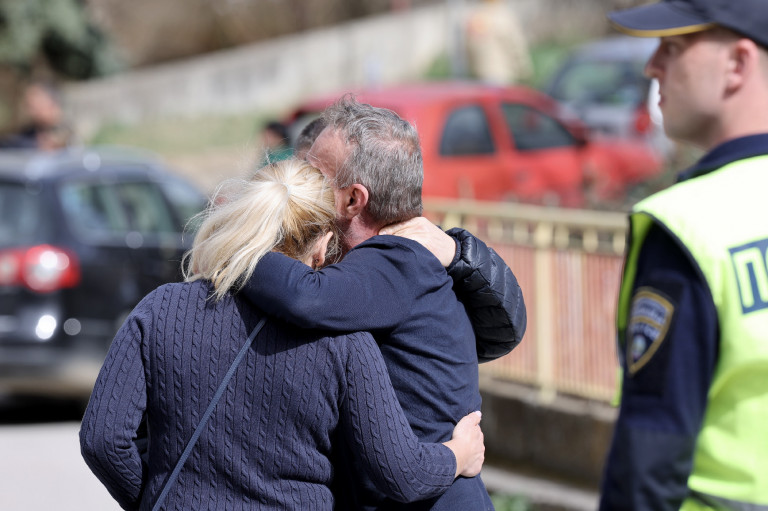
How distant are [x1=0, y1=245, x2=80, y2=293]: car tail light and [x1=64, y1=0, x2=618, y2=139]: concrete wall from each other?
12.8 m

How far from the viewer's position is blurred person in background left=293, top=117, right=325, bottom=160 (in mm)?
2240

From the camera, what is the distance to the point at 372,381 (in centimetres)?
190

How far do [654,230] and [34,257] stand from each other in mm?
5503

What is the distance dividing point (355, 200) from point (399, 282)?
21 cm

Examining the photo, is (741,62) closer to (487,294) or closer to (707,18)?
(707,18)

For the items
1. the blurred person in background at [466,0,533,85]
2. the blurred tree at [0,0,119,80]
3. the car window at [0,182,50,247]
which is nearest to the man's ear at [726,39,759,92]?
the car window at [0,182,50,247]

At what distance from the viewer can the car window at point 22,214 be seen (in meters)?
6.48

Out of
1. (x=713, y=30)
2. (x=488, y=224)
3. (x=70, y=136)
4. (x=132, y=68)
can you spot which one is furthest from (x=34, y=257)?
(x=132, y=68)

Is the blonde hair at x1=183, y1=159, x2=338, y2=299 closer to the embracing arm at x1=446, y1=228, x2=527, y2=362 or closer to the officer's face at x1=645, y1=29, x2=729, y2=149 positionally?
the embracing arm at x1=446, y1=228, x2=527, y2=362

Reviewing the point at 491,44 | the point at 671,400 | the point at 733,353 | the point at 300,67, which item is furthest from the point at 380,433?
the point at 300,67

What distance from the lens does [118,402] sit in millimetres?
1963

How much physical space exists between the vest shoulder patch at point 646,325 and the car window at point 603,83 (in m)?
9.77

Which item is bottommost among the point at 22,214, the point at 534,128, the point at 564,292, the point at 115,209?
the point at 534,128

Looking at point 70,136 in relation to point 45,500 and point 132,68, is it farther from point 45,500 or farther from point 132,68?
point 132,68
